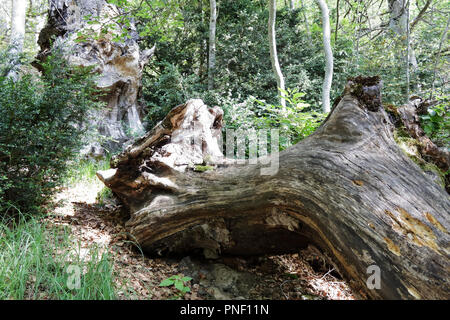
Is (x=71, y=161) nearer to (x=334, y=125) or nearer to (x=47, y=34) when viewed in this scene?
(x=334, y=125)

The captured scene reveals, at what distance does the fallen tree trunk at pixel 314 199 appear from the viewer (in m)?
1.62

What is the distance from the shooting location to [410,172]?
212 cm

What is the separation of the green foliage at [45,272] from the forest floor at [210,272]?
0.14 m

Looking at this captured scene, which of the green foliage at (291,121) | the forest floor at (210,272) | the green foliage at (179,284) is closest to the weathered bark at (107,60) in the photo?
the forest floor at (210,272)

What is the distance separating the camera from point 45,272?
2.00 m

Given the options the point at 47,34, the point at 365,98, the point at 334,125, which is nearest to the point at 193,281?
the point at 334,125

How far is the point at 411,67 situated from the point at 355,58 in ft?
5.69

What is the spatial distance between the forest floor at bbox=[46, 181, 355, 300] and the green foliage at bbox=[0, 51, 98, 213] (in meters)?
0.42

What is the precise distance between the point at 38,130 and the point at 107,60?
16.1 ft

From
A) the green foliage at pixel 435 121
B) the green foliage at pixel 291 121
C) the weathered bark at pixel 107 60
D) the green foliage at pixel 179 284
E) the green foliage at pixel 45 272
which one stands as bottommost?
the green foliage at pixel 179 284

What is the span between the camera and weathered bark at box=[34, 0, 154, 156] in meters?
6.54

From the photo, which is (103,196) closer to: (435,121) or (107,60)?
(107,60)

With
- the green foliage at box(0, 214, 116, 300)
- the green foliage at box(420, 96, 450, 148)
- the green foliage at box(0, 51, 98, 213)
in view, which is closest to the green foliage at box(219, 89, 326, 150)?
the green foliage at box(420, 96, 450, 148)

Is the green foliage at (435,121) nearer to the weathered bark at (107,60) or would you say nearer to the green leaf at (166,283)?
the green leaf at (166,283)
